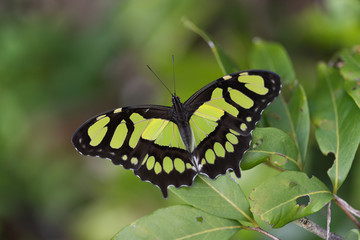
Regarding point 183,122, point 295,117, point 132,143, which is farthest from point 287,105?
point 132,143

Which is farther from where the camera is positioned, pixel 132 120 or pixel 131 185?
pixel 131 185

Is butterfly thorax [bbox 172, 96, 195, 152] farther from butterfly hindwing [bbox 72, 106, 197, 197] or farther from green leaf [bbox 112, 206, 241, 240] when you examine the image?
green leaf [bbox 112, 206, 241, 240]

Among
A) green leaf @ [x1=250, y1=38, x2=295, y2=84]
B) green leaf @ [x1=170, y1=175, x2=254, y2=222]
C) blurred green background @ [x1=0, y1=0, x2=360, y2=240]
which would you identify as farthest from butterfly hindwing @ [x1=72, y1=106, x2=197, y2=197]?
blurred green background @ [x1=0, y1=0, x2=360, y2=240]

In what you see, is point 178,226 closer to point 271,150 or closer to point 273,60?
point 271,150

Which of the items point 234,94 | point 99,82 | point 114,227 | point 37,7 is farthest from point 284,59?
point 37,7

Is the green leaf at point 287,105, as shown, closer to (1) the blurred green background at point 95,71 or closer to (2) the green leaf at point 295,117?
(2) the green leaf at point 295,117

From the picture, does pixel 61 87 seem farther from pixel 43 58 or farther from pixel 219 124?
pixel 219 124
